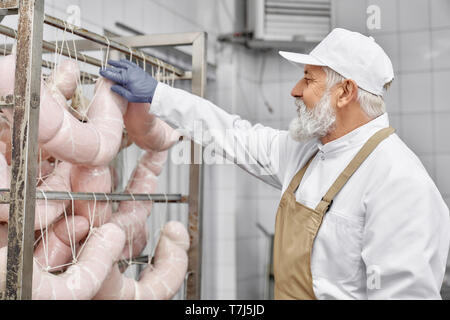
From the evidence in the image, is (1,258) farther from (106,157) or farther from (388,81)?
(388,81)

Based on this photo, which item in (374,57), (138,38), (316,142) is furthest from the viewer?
(138,38)

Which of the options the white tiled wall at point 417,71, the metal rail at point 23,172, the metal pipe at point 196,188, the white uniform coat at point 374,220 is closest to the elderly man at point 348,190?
the white uniform coat at point 374,220

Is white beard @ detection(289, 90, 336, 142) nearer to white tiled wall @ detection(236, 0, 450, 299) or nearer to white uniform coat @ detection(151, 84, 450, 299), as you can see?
white uniform coat @ detection(151, 84, 450, 299)

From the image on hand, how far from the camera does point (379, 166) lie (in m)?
1.05

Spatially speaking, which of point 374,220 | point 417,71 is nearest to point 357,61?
point 374,220

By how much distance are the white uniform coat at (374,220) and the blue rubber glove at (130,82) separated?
0.03 m

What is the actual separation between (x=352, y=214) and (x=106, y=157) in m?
0.54

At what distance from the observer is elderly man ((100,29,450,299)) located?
3.24ft

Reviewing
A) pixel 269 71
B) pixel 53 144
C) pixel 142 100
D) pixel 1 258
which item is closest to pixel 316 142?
pixel 142 100

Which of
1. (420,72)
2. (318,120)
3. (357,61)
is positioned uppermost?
(420,72)

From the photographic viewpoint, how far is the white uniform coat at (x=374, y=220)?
981 mm

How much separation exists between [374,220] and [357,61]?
343 mm

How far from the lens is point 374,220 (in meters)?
1.02

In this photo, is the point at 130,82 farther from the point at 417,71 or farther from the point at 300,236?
the point at 417,71
